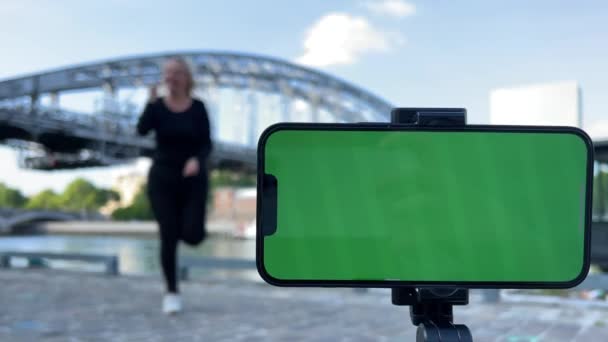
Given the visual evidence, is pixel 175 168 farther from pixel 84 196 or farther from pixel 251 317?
pixel 84 196

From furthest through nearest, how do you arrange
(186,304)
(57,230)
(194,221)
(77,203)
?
(77,203), (57,230), (186,304), (194,221)

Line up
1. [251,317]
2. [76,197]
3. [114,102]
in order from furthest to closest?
[76,197], [114,102], [251,317]

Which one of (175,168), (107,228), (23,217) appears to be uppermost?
(175,168)

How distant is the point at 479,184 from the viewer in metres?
0.77

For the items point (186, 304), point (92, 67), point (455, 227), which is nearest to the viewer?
point (455, 227)

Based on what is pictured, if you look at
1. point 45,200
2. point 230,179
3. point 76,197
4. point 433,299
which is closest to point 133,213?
point 230,179

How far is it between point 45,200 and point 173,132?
73.1 metres

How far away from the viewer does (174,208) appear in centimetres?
408

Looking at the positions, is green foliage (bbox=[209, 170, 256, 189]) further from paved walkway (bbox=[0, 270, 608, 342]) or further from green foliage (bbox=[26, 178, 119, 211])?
paved walkway (bbox=[0, 270, 608, 342])

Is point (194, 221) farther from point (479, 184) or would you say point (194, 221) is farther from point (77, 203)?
point (77, 203)

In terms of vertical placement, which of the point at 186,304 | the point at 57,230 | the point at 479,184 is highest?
the point at 479,184

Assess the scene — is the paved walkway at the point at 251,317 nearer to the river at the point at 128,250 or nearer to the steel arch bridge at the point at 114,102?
the river at the point at 128,250

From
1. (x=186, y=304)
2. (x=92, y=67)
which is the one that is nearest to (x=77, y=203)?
(x=92, y=67)

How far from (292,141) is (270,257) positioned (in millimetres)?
181
